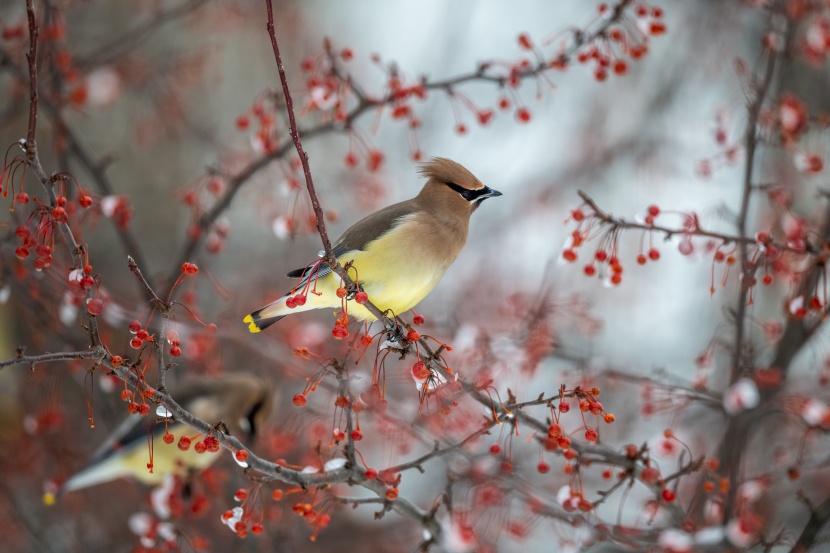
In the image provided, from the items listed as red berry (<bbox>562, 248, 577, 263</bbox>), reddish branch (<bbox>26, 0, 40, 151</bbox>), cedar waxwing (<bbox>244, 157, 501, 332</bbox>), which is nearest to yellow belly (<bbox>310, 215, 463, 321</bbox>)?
cedar waxwing (<bbox>244, 157, 501, 332</bbox>)

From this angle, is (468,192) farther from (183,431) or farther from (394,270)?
(183,431)

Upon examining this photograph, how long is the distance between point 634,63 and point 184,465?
18.5ft

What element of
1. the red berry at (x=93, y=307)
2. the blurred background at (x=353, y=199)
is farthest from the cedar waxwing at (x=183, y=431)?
the red berry at (x=93, y=307)

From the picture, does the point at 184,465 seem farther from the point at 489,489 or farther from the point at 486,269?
the point at 486,269

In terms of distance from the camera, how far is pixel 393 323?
2.88 meters

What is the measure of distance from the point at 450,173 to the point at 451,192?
0.07 m

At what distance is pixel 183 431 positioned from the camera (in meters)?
4.80

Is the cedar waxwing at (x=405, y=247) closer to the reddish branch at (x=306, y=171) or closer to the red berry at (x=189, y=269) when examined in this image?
the reddish branch at (x=306, y=171)

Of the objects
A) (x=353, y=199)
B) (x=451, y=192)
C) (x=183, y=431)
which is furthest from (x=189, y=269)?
(x=353, y=199)

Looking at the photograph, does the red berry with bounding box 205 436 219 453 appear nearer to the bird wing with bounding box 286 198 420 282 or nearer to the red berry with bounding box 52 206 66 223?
the red berry with bounding box 52 206 66 223

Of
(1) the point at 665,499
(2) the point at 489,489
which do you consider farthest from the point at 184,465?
(1) the point at 665,499

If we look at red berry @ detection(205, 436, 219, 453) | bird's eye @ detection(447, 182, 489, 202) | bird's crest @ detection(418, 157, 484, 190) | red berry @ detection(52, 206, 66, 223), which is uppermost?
bird's crest @ detection(418, 157, 484, 190)

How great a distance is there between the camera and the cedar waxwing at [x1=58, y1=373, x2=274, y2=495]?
14.4ft

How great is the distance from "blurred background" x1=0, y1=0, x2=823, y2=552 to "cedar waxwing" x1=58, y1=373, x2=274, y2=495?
18 cm
